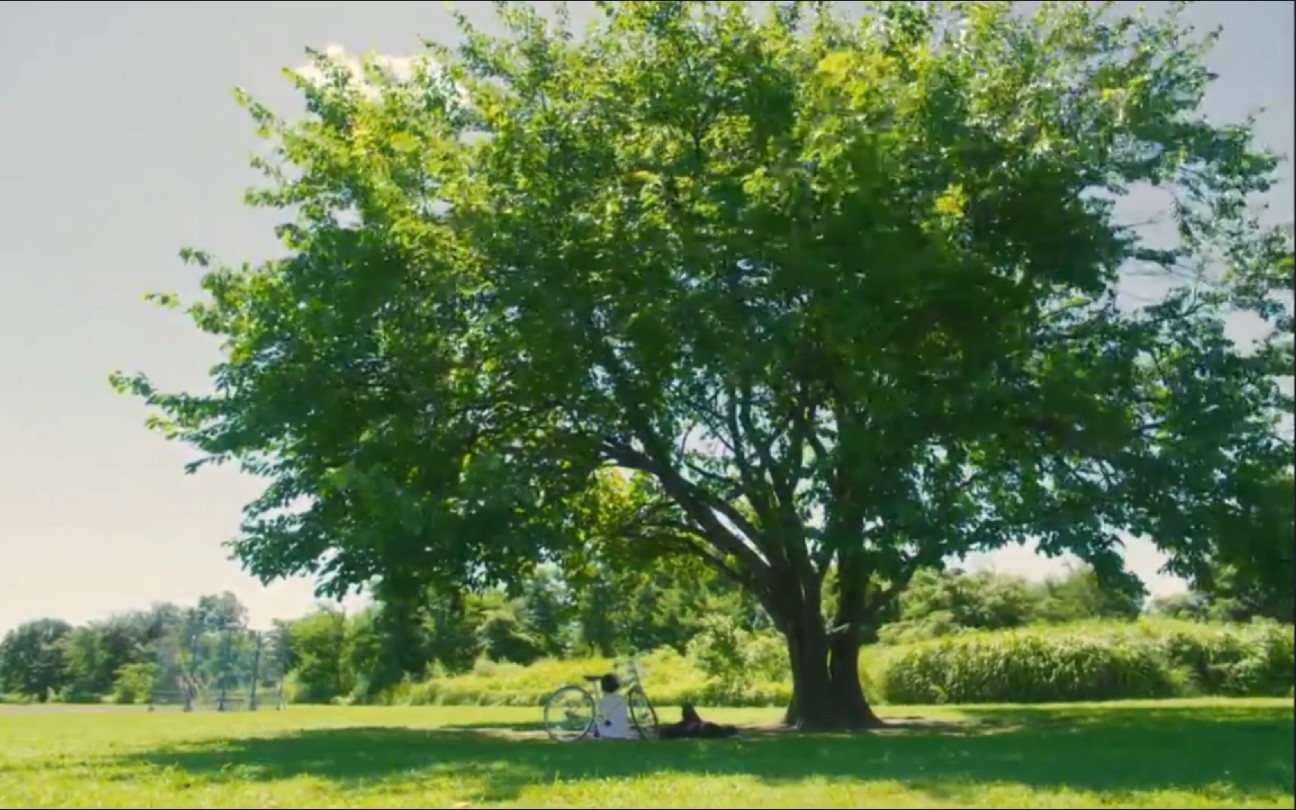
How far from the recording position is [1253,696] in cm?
2950

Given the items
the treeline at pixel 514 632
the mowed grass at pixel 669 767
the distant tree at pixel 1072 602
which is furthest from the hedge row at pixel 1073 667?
the distant tree at pixel 1072 602

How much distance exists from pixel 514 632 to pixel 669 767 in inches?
1397

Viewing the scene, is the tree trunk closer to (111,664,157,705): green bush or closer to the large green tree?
the large green tree

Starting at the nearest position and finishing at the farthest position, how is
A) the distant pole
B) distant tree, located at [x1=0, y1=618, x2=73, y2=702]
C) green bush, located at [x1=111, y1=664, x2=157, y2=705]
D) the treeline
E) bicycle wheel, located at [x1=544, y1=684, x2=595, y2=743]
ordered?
distant tree, located at [x1=0, y1=618, x2=73, y2=702], bicycle wheel, located at [x1=544, y1=684, x2=595, y2=743], green bush, located at [x1=111, y1=664, x2=157, y2=705], the treeline, the distant pole

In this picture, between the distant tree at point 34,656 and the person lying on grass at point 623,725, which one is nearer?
the distant tree at point 34,656

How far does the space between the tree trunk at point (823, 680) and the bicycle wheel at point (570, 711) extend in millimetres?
3836

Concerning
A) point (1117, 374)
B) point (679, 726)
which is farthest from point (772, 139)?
point (679, 726)

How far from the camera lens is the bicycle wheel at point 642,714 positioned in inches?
682

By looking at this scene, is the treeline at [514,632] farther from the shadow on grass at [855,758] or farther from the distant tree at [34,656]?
the shadow on grass at [855,758]

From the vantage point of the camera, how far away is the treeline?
23.9 m

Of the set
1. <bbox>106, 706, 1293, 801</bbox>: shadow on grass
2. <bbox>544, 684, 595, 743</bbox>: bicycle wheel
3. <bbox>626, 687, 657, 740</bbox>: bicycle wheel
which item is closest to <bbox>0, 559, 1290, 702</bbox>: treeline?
<bbox>544, 684, 595, 743</bbox>: bicycle wheel

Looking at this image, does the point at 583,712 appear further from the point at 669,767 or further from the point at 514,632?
the point at 514,632

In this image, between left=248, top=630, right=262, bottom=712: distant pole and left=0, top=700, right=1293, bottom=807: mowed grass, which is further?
left=248, top=630, right=262, bottom=712: distant pole

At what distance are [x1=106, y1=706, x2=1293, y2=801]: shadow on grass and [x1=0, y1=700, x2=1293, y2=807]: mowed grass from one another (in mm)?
28
